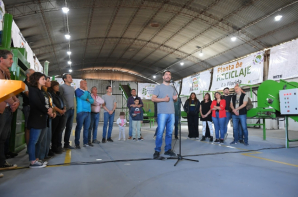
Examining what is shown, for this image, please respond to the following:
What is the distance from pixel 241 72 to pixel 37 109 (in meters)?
13.2

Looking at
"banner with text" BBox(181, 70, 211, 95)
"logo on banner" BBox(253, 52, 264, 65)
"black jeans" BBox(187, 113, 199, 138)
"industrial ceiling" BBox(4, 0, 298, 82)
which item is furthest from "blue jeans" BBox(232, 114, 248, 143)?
"banner with text" BBox(181, 70, 211, 95)

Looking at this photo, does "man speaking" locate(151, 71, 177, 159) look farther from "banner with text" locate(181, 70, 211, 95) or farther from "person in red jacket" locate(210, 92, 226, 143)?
"banner with text" locate(181, 70, 211, 95)

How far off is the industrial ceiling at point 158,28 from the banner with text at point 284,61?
100 cm

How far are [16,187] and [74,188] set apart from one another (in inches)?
25.5

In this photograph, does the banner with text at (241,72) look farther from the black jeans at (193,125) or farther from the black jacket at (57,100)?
the black jacket at (57,100)

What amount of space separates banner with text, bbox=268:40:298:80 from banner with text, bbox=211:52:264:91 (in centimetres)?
71

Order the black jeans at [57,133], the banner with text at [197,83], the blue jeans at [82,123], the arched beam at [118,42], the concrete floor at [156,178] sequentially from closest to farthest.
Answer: the concrete floor at [156,178], the black jeans at [57,133], the blue jeans at [82,123], the arched beam at [118,42], the banner with text at [197,83]

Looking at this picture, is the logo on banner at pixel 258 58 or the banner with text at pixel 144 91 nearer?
the logo on banner at pixel 258 58

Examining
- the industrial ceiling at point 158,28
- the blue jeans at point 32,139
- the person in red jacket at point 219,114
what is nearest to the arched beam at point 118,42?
the industrial ceiling at point 158,28

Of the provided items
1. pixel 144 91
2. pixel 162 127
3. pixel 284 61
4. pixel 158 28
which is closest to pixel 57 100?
pixel 162 127

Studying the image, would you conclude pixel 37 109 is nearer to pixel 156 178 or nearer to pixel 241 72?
pixel 156 178

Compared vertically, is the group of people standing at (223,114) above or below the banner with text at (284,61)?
below

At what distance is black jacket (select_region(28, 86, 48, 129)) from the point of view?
284 cm

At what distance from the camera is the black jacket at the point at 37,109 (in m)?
2.84
